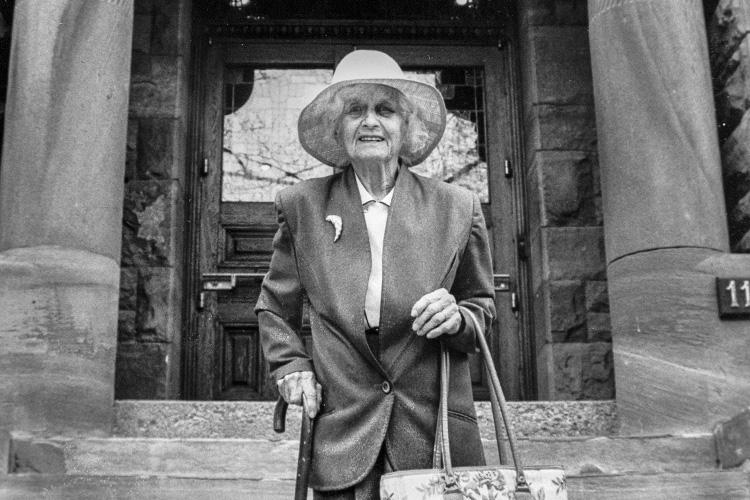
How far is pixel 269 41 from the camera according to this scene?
8.04 meters

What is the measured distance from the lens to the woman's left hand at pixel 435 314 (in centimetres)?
248

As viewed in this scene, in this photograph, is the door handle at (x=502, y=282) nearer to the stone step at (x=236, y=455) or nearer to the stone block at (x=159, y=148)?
the stone block at (x=159, y=148)

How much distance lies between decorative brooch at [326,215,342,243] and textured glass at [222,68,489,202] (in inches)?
195

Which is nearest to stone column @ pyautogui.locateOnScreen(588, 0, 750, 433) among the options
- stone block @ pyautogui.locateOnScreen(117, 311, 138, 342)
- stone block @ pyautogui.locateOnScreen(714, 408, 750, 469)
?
stone block @ pyautogui.locateOnScreen(714, 408, 750, 469)

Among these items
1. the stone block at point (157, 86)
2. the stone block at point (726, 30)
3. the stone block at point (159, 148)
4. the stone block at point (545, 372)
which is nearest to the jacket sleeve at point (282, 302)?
the stone block at point (726, 30)

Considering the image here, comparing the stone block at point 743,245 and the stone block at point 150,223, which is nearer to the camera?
the stone block at point 743,245

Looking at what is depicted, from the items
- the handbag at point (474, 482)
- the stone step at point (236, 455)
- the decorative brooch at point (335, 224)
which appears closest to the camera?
the handbag at point (474, 482)

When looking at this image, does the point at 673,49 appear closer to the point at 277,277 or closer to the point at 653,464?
the point at 653,464

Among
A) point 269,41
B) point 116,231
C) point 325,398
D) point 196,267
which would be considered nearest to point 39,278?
point 116,231

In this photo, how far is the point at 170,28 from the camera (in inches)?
294

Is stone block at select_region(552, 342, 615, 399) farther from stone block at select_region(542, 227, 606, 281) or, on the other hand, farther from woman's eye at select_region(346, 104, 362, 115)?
woman's eye at select_region(346, 104, 362, 115)

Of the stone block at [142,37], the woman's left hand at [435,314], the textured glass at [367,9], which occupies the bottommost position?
the woman's left hand at [435,314]

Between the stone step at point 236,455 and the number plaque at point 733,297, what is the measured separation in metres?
0.78

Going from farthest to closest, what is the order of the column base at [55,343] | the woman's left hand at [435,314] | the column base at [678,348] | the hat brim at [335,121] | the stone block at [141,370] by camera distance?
the stone block at [141,370] → the column base at [678,348] → the column base at [55,343] → the hat brim at [335,121] → the woman's left hand at [435,314]
